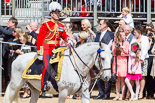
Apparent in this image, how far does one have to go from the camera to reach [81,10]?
54.2ft

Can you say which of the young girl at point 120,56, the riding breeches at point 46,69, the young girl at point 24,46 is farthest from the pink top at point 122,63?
the riding breeches at point 46,69

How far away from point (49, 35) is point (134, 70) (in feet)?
13.8

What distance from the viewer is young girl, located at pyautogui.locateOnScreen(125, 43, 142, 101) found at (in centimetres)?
1358

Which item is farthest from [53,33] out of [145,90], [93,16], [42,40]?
[93,16]

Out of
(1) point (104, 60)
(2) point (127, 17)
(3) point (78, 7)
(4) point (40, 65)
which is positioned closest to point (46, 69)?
(4) point (40, 65)

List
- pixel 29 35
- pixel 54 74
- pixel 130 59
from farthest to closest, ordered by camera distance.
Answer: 1. pixel 29 35
2. pixel 130 59
3. pixel 54 74

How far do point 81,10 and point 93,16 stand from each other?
1.49 feet

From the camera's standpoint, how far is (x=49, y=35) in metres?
10.0

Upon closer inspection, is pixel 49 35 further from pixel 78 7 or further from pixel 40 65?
pixel 78 7

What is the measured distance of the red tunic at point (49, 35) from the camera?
9.98m

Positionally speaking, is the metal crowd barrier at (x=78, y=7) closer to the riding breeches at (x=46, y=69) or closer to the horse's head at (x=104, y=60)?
the riding breeches at (x=46, y=69)

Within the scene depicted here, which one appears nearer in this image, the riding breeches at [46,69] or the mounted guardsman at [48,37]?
the riding breeches at [46,69]

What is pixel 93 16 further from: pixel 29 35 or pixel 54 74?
pixel 54 74

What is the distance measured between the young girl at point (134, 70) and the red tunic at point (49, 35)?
400cm
